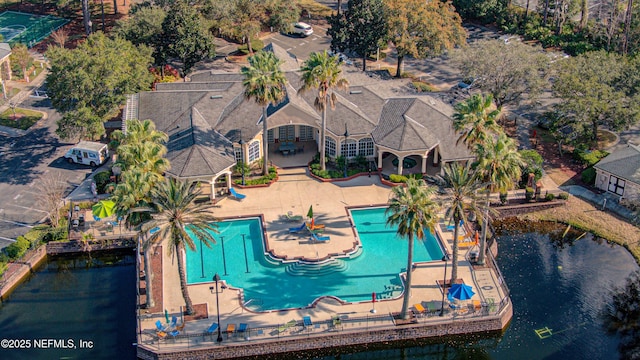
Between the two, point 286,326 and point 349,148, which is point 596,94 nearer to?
point 349,148

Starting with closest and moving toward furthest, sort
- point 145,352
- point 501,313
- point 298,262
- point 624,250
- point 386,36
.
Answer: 1. point 145,352
2. point 501,313
3. point 298,262
4. point 624,250
5. point 386,36

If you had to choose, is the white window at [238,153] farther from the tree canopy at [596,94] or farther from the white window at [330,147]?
the tree canopy at [596,94]

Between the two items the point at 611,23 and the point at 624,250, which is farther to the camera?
the point at 611,23

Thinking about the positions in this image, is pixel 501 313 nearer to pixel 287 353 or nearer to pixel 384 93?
pixel 287 353

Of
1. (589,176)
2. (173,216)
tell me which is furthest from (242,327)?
(589,176)

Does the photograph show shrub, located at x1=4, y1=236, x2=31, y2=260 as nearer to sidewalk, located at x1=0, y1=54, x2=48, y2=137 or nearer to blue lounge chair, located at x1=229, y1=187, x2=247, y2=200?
blue lounge chair, located at x1=229, y1=187, x2=247, y2=200

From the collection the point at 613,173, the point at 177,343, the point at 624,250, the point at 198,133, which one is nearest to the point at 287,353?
the point at 177,343
